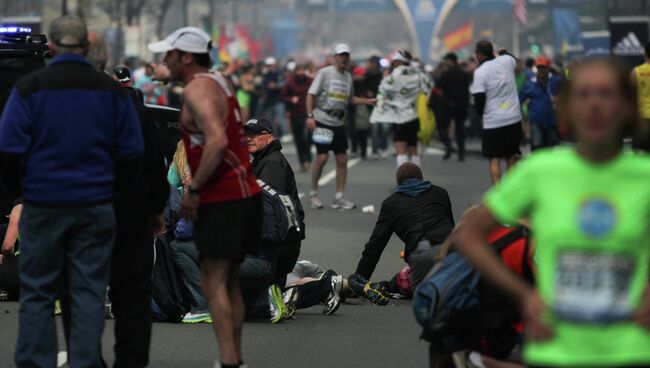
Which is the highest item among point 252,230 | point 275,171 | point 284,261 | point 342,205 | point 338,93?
point 252,230

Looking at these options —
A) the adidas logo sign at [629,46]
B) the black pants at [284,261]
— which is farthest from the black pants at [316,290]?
the adidas logo sign at [629,46]

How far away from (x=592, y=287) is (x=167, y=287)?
232 inches

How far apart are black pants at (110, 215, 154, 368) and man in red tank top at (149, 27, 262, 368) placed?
10.1 inches

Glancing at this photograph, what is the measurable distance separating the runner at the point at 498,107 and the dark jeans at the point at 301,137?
868 cm

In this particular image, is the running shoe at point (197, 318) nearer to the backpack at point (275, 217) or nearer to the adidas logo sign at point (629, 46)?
the backpack at point (275, 217)

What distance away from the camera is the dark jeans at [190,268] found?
10.0m

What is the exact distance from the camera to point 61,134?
22.4 ft

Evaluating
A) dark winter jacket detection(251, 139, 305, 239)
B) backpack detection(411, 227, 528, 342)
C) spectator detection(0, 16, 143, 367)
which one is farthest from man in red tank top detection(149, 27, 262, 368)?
dark winter jacket detection(251, 139, 305, 239)

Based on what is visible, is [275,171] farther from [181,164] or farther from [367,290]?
[367,290]

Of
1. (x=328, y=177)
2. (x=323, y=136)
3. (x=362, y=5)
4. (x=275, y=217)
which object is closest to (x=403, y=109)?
(x=323, y=136)

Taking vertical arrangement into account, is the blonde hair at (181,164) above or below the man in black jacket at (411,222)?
above

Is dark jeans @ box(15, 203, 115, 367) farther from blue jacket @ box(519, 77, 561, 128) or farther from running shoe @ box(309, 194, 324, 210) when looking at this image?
blue jacket @ box(519, 77, 561, 128)

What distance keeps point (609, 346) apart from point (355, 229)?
12656 mm

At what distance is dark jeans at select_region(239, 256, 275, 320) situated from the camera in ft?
32.6
